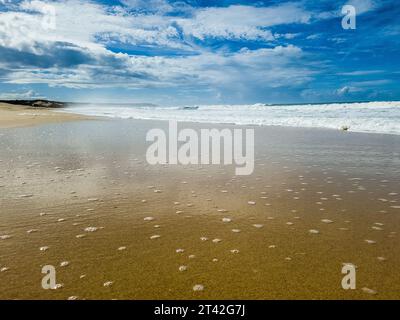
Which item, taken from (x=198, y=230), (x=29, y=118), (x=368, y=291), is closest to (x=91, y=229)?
(x=198, y=230)

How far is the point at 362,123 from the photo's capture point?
20.3 metres

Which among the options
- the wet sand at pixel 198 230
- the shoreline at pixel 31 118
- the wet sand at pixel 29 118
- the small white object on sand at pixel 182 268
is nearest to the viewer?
the wet sand at pixel 198 230

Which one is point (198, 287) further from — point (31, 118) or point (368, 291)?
point (31, 118)

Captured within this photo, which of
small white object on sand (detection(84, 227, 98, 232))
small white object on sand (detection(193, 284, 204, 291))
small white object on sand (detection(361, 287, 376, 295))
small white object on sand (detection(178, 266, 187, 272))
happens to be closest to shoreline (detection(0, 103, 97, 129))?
small white object on sand (detection(84, 227, 98, 232))

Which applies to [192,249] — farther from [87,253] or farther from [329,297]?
[329,297]

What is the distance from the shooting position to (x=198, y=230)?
15.2 feet

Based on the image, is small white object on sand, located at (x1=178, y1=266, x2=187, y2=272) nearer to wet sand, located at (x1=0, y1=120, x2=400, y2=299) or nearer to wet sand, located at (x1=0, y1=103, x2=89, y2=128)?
wet sand, located at (x1=0, y1=120, x2=400, y2=299)

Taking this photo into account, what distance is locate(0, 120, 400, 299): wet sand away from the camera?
327cm

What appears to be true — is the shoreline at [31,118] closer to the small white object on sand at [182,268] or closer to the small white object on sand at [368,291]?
the small white object on sand at [182,268]

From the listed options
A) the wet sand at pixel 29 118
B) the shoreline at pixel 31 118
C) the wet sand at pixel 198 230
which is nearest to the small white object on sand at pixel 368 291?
the wet sand at pixel 198 230

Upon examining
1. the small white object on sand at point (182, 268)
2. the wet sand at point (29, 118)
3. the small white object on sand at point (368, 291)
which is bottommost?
the small white object on sand at point (368, 291)

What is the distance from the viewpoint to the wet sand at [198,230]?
3273 millimetres

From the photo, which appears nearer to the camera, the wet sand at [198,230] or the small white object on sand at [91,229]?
the wet sand at [198,230]
